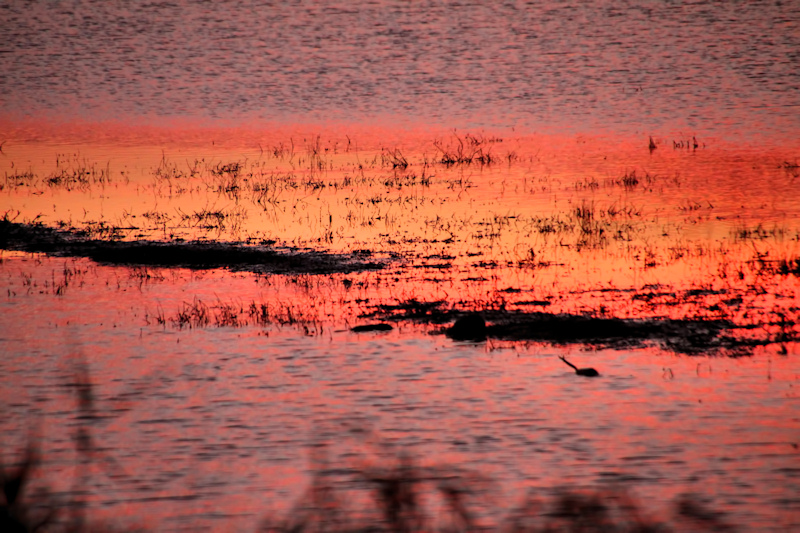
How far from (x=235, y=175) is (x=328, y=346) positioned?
2184 centimetres

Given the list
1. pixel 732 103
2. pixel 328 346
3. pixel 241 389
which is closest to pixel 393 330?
pixel 328 346

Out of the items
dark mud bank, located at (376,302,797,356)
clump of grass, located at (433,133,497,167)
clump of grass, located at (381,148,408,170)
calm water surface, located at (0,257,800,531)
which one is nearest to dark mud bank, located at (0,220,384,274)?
calm water surface, located at (0,257,800,531)

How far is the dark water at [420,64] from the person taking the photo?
56406 mm

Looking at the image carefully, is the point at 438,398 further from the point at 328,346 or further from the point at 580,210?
the point at 580,210

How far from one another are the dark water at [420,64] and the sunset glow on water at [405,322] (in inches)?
205

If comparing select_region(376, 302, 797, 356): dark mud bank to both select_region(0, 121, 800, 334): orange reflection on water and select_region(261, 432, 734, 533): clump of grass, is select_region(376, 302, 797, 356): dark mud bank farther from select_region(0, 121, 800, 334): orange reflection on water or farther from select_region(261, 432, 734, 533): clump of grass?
select_region(261, 432, 734, 533): clump of grass

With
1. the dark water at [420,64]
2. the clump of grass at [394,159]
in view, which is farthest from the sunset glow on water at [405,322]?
the dark water at [420,64]

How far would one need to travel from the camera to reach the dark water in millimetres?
56406

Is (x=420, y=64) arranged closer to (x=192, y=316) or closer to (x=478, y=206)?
(x=478, y=206)

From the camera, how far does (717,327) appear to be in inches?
576

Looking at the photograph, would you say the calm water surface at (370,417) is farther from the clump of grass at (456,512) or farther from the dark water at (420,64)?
the dark water at (420,64)

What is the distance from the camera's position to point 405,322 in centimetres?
1575

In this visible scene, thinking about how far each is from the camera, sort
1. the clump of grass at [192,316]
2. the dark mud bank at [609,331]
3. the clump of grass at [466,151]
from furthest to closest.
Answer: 1. the clump of grass at [466,151]
2. the clump of grass at [192,316]
3. the dark mud bank at [609,331]

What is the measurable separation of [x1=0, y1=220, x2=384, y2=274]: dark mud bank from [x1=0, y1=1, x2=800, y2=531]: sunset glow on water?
A: 0.12 meters
